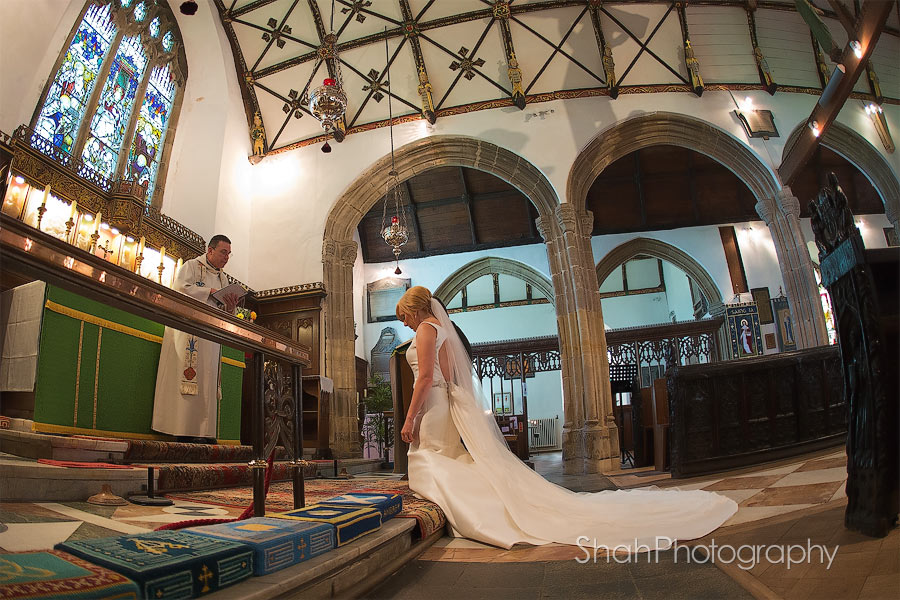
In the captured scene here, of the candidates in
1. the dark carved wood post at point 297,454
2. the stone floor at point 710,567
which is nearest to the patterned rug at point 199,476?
the dark carved wood post at point 297,454

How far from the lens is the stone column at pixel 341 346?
8.84 metres

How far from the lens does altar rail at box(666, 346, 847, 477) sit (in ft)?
14.9

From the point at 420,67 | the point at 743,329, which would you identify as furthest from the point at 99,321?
the point at 743,329

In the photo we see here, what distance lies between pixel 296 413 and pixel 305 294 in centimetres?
721

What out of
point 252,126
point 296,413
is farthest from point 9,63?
point 296,413

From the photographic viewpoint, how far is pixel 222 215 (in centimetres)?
913

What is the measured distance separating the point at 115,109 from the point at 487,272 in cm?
900

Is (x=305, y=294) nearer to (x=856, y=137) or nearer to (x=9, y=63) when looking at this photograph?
(x=9, y=63)

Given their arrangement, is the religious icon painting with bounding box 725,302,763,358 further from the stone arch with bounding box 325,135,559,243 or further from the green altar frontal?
the green altar frontal

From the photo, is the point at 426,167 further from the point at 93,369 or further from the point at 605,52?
the point at 93,369

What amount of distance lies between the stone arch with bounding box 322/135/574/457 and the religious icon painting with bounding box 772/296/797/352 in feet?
18.3

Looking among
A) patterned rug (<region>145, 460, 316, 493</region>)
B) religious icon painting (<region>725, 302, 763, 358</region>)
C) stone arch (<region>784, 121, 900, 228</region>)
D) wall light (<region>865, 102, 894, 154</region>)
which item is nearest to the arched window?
patterned rug (<region>145, 460, 316, 493</region>)

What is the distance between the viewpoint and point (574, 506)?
2746mm

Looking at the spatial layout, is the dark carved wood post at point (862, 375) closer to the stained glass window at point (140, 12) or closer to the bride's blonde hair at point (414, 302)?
the bride's blonde hair at point (414, 302)
